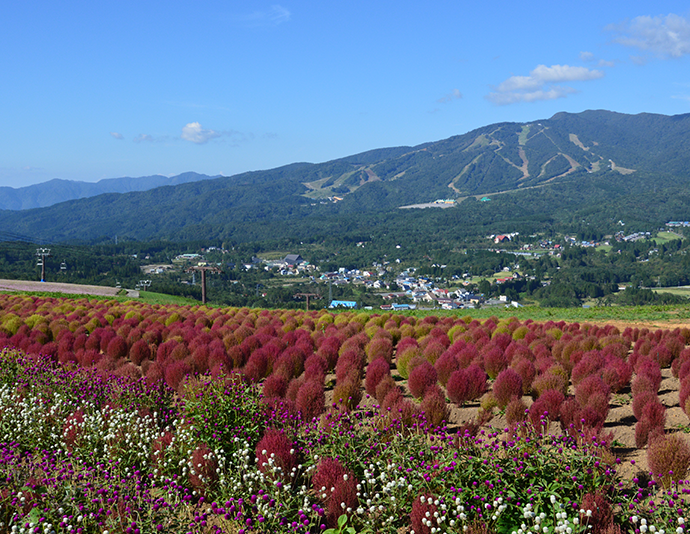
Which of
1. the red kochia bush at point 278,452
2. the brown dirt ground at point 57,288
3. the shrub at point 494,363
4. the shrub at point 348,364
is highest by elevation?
the red kochia bush at point 278,452

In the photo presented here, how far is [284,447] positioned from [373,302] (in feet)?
427

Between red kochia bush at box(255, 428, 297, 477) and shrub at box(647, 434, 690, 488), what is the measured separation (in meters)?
4.32

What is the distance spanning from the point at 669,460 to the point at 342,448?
389 cm

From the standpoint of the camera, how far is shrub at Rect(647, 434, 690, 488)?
20.4ft

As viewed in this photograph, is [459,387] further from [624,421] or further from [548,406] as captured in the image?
[624,421]

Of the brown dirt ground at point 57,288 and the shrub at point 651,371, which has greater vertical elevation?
the shrub at point 651,371

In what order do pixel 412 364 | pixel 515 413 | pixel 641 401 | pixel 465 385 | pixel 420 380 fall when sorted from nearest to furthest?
1. pixel 515 413
2. pixel 641 401
3. pixel 465 385
4. pixel 420 380
5. pixel 412 364

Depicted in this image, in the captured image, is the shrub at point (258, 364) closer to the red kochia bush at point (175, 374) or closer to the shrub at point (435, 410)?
the red kochia bush at point (175, 374)

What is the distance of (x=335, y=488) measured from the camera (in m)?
5.47

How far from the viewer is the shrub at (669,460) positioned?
6.21 m

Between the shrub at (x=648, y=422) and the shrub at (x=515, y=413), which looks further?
the shrub at (x=515, y=413)

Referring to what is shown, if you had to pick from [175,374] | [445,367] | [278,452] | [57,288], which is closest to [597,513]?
[278,452]

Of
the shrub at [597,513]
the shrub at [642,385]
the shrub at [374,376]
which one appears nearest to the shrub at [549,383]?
the shrub at [642,385]

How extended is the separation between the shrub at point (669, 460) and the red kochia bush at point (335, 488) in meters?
3.62
